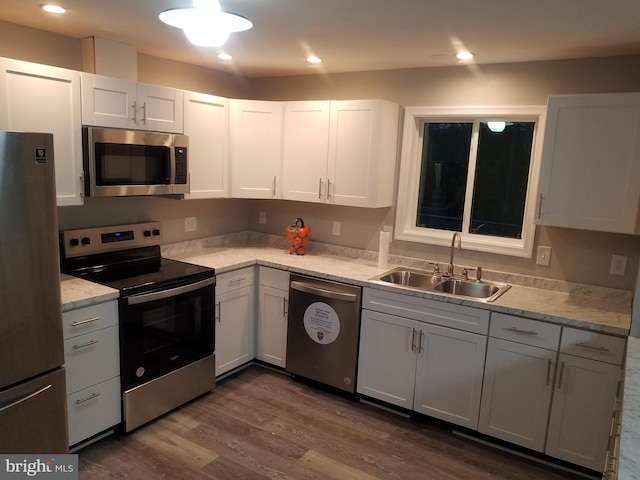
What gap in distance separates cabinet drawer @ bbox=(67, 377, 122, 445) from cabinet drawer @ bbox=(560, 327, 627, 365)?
8.30 feet

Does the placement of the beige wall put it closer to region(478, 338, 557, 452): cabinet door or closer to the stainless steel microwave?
the stainless steel microwave

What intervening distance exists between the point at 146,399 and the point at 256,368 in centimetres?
108

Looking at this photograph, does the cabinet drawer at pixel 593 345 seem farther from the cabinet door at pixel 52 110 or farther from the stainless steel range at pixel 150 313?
the cabinet door at pixel 52 110

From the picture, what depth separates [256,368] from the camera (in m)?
3.74

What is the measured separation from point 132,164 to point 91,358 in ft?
3.89

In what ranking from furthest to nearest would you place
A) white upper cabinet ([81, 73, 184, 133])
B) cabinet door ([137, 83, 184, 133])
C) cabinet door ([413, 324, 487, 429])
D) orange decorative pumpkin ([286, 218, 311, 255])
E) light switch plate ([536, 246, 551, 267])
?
orange decorative pumpkin ([286, 218, 311, 255]), light switch plate ([536, 246, 551, 267]), cabinet door ([137, 83, 184, 133]), cabinet door ([413, 324, 487, 429]), white upper cabinet ([81, 73, 184, 133])

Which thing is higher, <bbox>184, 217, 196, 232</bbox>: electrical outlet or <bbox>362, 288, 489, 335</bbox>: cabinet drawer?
<bbox>184, 217, 196, 232</bbox>: electrical outlet

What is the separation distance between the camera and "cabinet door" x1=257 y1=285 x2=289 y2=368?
11.6 ft

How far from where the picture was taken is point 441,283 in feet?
10.6

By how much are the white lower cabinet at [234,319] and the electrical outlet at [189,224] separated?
0.68 metres

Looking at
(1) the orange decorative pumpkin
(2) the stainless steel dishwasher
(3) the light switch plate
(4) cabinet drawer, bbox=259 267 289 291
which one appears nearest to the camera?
(3) the light switch plate

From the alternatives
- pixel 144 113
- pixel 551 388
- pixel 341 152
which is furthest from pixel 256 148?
pixel 551 388

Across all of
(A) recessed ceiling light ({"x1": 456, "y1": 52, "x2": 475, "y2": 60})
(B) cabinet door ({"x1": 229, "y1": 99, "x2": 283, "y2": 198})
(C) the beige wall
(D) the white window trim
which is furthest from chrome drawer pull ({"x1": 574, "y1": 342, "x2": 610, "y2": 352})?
(B) cabinet door ({"x1": 229, "y1": 99, "x2": 283, "y2": 198})

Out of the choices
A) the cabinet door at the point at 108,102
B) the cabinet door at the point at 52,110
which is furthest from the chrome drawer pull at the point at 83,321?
the cabinet door at the point at 108,102
